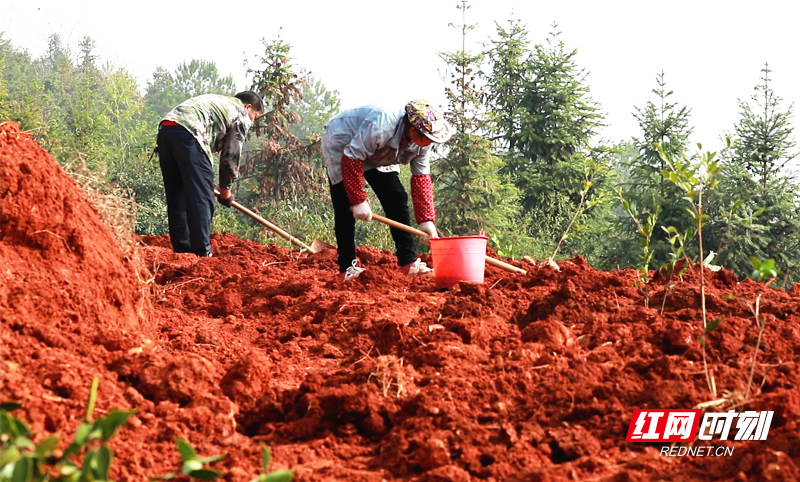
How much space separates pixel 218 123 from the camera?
723 cm

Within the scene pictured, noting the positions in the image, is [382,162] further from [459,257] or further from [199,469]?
[199,469]

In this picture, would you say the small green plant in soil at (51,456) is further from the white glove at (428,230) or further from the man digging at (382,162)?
the white glove at (428,230)

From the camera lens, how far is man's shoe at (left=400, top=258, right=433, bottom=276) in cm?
580

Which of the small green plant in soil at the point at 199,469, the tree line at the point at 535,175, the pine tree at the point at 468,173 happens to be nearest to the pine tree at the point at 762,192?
the tree line at the point at 535,175

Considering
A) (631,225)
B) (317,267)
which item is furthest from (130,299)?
(631,225)

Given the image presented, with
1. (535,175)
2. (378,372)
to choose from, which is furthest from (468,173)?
(378,372)

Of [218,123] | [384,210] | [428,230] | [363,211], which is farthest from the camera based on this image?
[218,123]

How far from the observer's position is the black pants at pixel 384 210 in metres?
5.52

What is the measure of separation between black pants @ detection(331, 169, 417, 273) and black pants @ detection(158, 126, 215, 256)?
185 centimetres

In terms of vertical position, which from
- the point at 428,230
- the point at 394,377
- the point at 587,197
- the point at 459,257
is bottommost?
the point at 394,377

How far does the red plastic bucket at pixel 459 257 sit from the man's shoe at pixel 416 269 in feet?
2.00

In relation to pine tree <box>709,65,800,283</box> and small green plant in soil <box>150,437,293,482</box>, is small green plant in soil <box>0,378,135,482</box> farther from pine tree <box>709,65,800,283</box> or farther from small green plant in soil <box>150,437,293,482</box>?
pine tree <box>709,65,800,283</box>

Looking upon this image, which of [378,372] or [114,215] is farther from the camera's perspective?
[114,215]

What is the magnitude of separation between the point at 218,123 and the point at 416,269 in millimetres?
2710
